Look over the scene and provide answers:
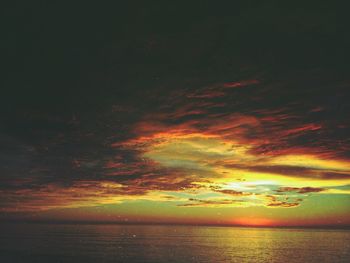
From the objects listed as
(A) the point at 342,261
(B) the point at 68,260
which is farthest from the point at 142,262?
(A) the point at 342,261

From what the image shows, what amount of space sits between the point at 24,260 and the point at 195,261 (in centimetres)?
3357

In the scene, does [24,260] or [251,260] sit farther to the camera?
[251,260]

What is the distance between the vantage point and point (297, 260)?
81375 millimetres

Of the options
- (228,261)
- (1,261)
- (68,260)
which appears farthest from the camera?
(228,261)

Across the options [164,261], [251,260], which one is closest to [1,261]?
[164,261]

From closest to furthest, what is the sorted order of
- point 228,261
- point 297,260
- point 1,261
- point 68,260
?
point 1,261 → point 68,260 → point 228,261 → point 297,260

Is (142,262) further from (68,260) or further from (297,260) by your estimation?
(297,260)

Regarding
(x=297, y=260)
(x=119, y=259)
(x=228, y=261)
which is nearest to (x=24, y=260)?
(x=119, y=259)

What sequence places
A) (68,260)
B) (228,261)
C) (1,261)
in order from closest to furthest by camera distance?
(1,261), (68,260), (228,261)

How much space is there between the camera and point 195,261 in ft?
239

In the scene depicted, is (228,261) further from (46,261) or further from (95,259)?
(46,261)

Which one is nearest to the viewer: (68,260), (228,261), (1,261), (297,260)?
(1,261)

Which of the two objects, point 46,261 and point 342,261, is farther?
point 342,261

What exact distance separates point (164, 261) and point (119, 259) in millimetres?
9733
